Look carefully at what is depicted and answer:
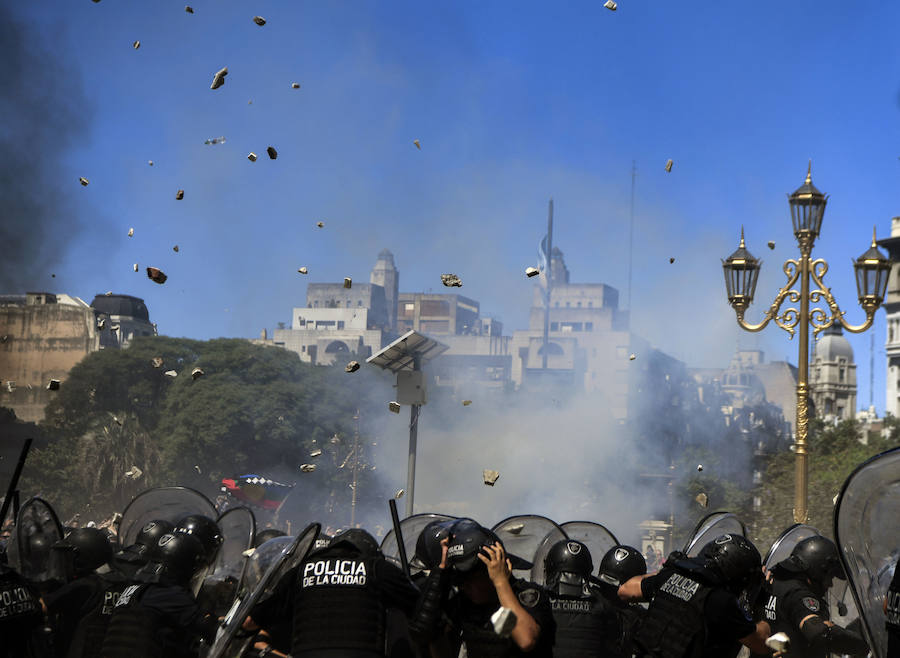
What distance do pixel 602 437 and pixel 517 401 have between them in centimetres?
768

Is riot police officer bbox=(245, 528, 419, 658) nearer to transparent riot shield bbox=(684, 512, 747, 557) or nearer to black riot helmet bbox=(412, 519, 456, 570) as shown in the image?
black riot helmet bbox=(412, 519, 456, 570)

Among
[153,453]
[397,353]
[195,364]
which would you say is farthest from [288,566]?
[195,364]

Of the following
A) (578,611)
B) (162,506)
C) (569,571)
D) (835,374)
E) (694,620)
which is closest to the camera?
(694,620)

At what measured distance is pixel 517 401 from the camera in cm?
5109

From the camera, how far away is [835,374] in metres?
103

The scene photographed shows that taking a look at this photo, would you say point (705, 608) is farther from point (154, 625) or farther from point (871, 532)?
point (154, 625)

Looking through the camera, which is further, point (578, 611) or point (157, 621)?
point (578, 611)

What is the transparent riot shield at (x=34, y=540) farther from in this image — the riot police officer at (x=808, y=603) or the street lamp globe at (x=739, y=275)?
the street lamp globe at (x=739, y=275)

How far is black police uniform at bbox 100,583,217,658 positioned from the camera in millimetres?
5027

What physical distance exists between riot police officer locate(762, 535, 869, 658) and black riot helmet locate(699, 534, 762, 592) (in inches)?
46.2

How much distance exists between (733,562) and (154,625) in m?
2.50

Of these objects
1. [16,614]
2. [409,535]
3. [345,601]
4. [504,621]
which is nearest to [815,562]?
[409,535]

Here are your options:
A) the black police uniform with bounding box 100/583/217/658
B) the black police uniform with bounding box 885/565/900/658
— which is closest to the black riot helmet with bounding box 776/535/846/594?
the black police uniform with bounding box 885/565/900/658

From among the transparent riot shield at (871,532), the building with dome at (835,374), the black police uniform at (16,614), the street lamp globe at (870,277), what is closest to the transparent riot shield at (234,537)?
the black police uniform at (16,614)
